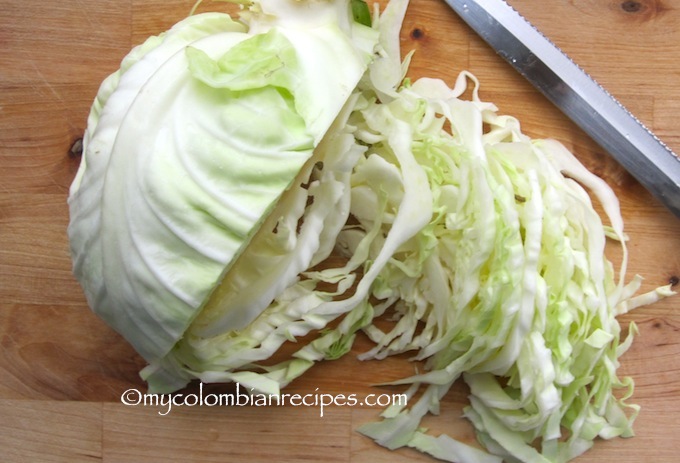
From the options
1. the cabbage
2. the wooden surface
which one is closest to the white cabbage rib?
the cabbage

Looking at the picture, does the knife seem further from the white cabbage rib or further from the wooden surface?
the white cabbage rib

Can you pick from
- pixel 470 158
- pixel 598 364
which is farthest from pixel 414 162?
pixel 598 364

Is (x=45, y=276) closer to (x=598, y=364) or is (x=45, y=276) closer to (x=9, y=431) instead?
(x=9, y=431)

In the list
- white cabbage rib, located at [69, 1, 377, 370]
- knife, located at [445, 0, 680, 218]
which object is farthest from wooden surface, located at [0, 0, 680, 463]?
white cabbage rib, located at [69, 1, 377, 370]

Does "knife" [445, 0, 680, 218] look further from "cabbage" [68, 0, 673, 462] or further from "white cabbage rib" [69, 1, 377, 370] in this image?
"white cabbage rib" [69, 1, 377, 370]

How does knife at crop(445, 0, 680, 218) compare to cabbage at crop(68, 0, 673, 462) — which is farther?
knife at crop(445, 0, 680, 218)

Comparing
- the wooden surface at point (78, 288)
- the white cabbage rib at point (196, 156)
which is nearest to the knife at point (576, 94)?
the wooden surface at point (78, 288)
